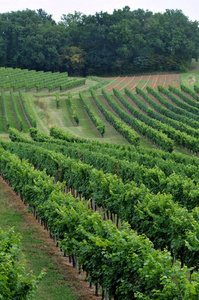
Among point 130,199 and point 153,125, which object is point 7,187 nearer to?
point 130,199

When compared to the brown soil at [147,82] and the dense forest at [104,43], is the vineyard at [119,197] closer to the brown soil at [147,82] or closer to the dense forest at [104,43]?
the brown soil at [147,82]

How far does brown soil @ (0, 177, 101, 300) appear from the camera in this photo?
1576 centimetres

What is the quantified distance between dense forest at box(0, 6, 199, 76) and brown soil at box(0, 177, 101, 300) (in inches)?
3611

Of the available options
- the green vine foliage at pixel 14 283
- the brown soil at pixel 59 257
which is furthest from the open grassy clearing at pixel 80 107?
the green vine foliage at pixel 14 283

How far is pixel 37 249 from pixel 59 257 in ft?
4.60

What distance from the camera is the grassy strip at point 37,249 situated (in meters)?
15.5

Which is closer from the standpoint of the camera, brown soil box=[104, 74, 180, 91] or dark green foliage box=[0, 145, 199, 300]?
dark green foliage box=[0, 145, 199, 300]

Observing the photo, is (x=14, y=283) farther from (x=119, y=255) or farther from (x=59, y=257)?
(x=59, y=257)

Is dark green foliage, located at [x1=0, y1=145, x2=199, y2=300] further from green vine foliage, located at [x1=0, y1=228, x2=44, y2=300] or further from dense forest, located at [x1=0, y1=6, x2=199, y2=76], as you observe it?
dense forest, located at [x1=0, y1=6, x2=199, y2=76]

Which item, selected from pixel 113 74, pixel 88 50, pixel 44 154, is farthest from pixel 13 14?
pixel 44 154

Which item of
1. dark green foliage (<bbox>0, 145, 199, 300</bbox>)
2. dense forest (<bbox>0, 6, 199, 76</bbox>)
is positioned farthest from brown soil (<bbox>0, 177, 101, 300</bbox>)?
dense forest (<bbox>0, 6, 199, 76</bbox>)

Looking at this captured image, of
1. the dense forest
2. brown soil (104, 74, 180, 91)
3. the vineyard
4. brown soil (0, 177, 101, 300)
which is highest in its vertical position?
the dense forest

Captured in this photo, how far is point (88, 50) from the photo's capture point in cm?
12156

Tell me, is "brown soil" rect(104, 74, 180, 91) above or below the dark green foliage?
above
